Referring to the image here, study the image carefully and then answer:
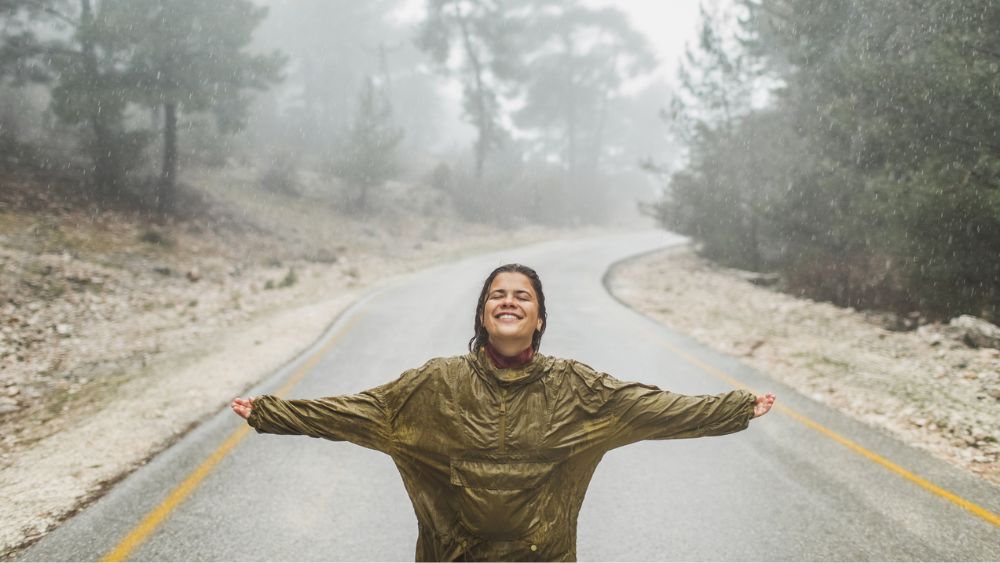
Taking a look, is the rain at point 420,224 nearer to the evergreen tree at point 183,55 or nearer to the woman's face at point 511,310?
the evergreen tree at point 183,55

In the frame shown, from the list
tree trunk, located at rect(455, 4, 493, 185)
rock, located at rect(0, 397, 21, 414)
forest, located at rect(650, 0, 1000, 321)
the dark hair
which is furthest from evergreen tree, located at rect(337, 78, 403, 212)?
the dark hair

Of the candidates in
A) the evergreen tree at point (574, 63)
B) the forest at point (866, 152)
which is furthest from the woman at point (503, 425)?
the evergreen tree at point (574, 63)

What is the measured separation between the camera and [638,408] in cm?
234

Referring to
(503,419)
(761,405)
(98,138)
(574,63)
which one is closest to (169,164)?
(98,138)

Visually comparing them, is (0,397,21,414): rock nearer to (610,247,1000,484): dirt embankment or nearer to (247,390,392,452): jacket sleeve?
(247,390,392,452): jacket sleeve

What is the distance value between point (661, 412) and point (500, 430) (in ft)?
2.27

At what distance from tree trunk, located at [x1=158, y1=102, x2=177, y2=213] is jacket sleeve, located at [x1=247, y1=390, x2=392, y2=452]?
18.8 meters

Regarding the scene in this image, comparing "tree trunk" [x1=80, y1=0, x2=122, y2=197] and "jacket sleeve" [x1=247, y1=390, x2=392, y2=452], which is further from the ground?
"tree trunk" [x1=80, y1=0, x2=122, y2=197]

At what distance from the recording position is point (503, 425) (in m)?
2.17

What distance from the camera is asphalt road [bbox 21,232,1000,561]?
3.63 meters

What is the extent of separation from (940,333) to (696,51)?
13826 mm

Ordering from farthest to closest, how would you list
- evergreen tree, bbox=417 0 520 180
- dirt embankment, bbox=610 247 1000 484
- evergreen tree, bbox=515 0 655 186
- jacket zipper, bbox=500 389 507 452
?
evergreen tree, bbox=515 0 655 186, evergreen tree, bbox=417 0 520 180, dirt embankment, bbox=610 247 1000 484, jacket zipper, bbox=500 389 507 452

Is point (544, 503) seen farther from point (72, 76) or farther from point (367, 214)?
point (367, 214)

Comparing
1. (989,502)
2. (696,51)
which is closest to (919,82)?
(989,502)
